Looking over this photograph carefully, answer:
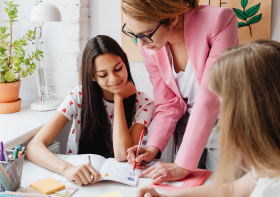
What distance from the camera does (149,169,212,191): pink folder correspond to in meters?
0.84

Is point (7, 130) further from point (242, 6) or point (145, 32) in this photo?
point (242, 6)

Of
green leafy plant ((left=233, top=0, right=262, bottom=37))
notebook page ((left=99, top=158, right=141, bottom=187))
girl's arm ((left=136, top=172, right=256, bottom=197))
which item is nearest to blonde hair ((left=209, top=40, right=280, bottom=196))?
girl's arm ((left=136, top=172, right=256, bottom=197))

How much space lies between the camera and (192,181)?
87 cm

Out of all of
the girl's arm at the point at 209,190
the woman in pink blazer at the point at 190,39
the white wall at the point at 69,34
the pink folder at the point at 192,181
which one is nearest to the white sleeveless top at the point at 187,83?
the woman in pink blazer at the point at 190,39

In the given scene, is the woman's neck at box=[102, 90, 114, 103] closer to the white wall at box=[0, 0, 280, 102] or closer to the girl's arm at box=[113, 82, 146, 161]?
the girl's arm at box=[113, 82, 146, 161]

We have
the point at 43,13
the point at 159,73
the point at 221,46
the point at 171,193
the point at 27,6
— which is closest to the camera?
the point at 171,193

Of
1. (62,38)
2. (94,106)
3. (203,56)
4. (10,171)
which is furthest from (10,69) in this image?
(203,56)

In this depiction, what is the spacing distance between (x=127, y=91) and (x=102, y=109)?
6.4 inches

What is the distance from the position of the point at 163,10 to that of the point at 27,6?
4.05ft

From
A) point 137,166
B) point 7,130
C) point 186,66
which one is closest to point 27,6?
point 7,130

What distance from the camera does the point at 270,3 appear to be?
57.9 inches

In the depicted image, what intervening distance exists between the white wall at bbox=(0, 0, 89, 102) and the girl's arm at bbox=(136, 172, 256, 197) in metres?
1.15

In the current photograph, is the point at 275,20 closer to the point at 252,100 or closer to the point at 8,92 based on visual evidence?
the point at 252,100

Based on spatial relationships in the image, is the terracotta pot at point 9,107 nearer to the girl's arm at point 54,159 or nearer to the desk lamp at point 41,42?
the desk lamp at point 41,42
